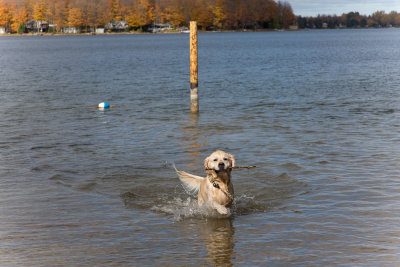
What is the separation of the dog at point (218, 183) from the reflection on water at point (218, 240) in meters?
0.28

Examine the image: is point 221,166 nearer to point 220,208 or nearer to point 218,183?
point 218,183

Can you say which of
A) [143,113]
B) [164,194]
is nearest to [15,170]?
[164,194]

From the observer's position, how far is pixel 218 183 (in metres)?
10.2

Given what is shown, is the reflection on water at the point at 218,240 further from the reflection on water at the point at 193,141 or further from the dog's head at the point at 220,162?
the reflection on water at the point at 193,141

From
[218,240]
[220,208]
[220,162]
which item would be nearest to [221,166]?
[220,162]

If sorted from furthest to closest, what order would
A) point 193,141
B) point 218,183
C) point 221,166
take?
1. point 193,141
2. point 218,183
3. point 221,166

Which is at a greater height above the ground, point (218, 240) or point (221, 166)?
point (221, 166)

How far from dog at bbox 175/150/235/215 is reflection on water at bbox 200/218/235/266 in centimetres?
28

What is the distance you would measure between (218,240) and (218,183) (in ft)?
4.08

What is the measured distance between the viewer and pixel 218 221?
34.1 ft

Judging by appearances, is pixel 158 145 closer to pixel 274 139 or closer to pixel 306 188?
pixel 274 139

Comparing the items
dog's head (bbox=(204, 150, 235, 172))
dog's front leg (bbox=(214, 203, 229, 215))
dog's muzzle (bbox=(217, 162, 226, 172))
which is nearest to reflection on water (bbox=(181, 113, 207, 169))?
dog's front leg (bbox=(214, 203, 229, 215))

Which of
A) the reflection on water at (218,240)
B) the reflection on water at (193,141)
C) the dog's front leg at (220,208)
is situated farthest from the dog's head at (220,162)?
the reflection on water at (193,141)

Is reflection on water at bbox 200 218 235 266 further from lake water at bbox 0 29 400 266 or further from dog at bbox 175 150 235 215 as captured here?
dog at bbox 175 150 235 215
